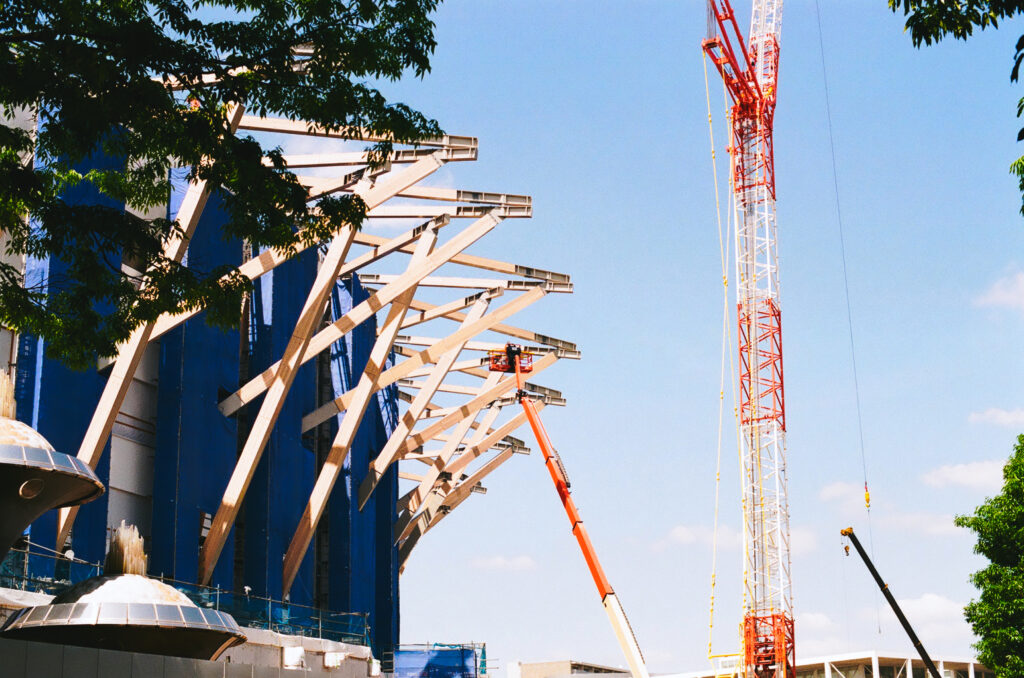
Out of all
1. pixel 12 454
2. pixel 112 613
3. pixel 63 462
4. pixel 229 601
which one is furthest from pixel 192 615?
pixel 229 601

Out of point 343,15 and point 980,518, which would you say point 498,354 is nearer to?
point 980,518

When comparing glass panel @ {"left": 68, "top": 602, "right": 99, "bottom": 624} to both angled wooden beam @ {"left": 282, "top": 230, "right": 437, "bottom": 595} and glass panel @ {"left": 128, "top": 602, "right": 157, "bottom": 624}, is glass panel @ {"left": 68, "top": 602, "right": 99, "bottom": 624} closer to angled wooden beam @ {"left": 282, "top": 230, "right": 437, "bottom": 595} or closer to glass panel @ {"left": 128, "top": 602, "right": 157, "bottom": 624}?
glass panel @ {"left": 128, "top": 602, "right": 157, "bottom": 624}

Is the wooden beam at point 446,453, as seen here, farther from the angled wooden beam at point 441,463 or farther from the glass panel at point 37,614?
the glass panel at point 37,614

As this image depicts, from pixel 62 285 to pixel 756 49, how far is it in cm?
5644

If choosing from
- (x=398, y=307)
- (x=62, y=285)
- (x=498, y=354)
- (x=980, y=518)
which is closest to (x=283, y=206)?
(x=62, y=285)

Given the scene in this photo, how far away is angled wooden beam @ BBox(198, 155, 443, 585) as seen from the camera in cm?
3319

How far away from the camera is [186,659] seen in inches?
753

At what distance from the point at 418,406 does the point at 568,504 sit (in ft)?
25.3

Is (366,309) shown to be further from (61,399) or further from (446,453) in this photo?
(446,453)

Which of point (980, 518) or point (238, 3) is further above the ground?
point (238, 3)

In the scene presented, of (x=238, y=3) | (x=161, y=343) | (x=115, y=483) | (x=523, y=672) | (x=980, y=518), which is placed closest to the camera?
(x=238, y=3)

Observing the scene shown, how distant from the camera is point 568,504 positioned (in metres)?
49.4

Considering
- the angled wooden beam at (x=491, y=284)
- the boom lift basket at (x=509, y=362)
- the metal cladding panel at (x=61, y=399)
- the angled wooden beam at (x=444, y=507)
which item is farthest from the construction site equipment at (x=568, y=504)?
the metal cladding panel at (x=61, y=399)

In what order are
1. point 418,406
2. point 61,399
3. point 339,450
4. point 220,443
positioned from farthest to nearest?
point 418,406
point 339,450
point 220,443
point 61,399
